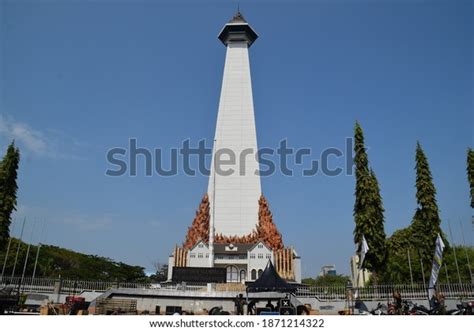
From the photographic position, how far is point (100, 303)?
13211mm

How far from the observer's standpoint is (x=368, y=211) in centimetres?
2136

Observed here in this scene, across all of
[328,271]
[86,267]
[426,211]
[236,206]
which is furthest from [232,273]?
[328,271]

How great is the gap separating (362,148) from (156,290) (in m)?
14.3

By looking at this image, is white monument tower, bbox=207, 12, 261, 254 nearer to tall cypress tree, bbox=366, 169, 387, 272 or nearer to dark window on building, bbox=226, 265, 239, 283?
dark window on building, bbox=226, 265, 239, 283

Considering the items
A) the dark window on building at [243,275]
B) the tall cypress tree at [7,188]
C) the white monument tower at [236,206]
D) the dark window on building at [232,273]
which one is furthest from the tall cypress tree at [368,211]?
the tall cypress tree at [7,188]

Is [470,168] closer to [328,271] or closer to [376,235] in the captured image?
[376,235]

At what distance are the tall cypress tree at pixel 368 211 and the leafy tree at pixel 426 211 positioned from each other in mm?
3139

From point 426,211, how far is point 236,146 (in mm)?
18093

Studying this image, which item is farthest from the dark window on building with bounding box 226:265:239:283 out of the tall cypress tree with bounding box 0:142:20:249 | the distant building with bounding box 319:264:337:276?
the distant building with bounding box 319:264:337:276

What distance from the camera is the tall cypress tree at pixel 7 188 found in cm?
2288
